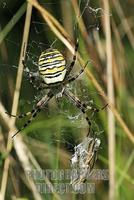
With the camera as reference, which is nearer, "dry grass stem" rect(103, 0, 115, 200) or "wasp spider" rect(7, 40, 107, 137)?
"wasp spider" rect(7, 40, 107, 137)

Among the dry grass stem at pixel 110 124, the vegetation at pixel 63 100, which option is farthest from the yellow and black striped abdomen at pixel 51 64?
the dry grass stem at pixel 110 124

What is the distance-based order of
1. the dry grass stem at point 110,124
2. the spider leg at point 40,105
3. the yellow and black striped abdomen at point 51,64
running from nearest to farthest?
the yellow and black striped abdomen at point 51,64 → the dry grass stem at point 110,124 → the spider leg at point 40,105

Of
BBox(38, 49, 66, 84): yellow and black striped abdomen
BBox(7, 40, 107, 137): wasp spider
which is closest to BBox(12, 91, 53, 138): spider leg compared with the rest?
BBox(7, 40, 107, 137): wasp spider

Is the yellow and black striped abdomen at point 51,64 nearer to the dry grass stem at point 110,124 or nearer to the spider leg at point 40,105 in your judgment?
the dry grass stem at point 110,124

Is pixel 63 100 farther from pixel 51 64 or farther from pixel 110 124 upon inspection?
pixel 51 64

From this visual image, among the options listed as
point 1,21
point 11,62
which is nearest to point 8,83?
point 11,62

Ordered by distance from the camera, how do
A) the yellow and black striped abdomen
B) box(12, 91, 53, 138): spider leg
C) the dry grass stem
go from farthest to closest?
box(12, 91, 53, 138): spider leg, the dry grass stem, the yellow and black striped abdomen

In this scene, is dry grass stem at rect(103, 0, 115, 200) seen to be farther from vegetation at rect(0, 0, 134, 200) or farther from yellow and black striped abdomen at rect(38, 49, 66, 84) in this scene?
yellow and black striped abdomen at rect(38, 49, 66, 84)
